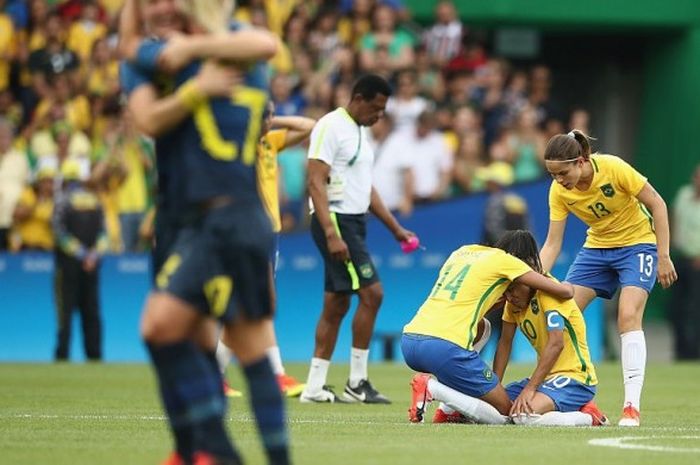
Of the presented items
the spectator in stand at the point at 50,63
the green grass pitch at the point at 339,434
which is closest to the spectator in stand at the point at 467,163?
the spectator in stand at the point at 50,63

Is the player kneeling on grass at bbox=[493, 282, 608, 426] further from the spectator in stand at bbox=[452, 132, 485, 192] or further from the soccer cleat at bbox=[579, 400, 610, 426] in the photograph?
the spectator in stand at bbox=[452, 132, 485, 192]

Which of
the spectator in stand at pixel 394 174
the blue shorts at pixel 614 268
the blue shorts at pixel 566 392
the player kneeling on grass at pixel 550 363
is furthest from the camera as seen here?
the spectator in stand at pixel 394 174

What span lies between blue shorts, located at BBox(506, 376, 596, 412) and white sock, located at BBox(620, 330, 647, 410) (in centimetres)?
35

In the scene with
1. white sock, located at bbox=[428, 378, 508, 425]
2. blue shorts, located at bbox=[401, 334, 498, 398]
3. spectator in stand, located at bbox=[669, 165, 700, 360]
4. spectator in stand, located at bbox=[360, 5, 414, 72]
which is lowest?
spectator in stand, located at bbox=[669, 165, 700, 360]

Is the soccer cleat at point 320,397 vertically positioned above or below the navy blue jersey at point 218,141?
below

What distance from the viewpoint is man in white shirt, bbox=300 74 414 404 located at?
537 inches

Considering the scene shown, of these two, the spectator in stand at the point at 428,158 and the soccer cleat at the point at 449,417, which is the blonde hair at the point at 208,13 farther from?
the spectator in stand at the point at 428,158

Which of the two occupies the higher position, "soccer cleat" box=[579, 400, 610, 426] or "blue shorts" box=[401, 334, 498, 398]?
"blue shorts" box=[401, 334, 498, 398]

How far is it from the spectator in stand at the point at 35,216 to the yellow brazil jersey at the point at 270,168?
24.3ft

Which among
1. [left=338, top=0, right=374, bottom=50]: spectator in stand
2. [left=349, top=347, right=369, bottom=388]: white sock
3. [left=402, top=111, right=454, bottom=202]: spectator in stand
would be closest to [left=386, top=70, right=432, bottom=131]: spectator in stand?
[left=402, top=111, right=454, bottom=202]: spectator in stand

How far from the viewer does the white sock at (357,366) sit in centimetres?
1377

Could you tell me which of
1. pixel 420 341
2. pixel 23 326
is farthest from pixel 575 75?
pixel 420 341

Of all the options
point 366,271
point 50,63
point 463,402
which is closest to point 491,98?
point 50,63

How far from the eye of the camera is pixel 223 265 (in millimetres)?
7145
